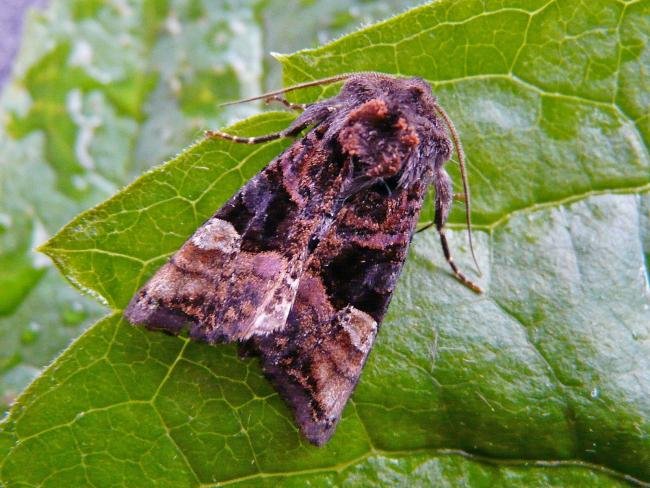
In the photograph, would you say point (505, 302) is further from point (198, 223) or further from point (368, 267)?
point (198, 223)

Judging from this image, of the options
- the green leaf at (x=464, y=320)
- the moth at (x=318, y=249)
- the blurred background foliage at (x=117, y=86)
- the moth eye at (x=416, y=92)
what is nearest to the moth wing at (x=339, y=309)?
the moth at (x=318, y=249)

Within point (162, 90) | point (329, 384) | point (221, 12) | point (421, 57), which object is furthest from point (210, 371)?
point (221, 12)

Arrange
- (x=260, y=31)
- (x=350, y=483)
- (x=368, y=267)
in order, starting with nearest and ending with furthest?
(x=350, y=483) → (x=368, y=267) → (x=260, y=31)

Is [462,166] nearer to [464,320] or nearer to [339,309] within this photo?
[464,320]

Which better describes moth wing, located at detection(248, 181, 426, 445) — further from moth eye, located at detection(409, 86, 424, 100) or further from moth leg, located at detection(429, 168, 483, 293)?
moth eye, located at detection(409, 86, 424, 100)

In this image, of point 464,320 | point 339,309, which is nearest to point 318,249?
point 339,309

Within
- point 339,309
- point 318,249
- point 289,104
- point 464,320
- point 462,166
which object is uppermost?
point 289,104
